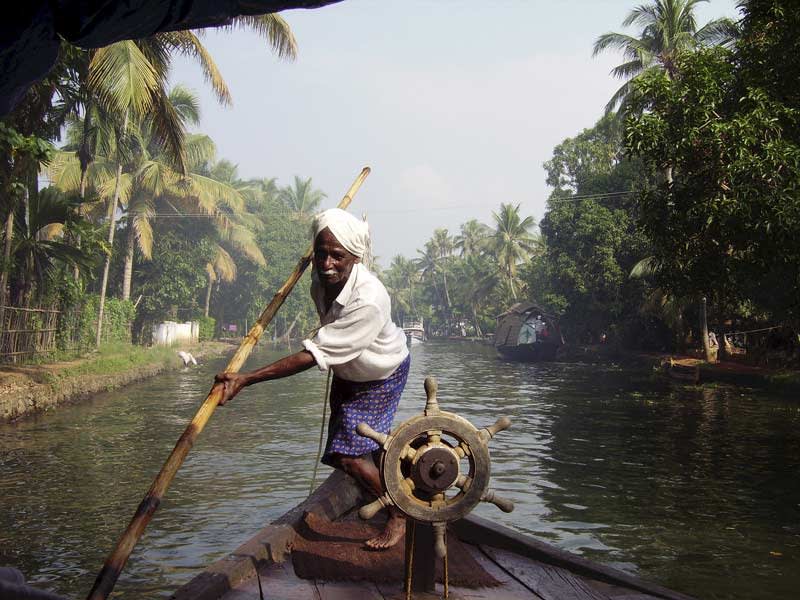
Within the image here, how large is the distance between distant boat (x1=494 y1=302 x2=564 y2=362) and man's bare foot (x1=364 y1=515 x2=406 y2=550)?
105 feet

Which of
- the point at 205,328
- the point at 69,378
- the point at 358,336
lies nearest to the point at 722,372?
the point at 69,378

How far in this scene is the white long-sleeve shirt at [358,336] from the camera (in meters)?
3.23

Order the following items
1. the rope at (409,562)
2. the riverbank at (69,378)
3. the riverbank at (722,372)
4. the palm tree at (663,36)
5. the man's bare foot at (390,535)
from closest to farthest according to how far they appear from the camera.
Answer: the rope at (409,562) < the man's bare foot at (390,535) < the riverbank at (69,378) < the riverbank at (722,372) < the palm tree at (663,36)

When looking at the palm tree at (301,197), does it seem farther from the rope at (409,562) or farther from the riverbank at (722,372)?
the rope at (409,562)

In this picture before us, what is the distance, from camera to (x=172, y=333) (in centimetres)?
3359

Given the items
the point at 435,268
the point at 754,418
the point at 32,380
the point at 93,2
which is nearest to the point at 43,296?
the point at 32,380

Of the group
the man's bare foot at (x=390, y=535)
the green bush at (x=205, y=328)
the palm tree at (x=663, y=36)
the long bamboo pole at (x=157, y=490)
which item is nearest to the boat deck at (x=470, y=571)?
the man's bare foot at (x=390, y=535)

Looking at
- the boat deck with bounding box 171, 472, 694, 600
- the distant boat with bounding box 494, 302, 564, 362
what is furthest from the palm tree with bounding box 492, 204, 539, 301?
the boat deck with bounding box 171, 472, 694, 600

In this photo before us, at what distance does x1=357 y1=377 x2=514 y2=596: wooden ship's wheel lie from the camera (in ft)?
9.51

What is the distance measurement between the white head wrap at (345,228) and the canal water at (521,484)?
127 inches

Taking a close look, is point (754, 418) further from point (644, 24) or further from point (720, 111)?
→ point (644, 24)

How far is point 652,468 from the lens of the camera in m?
9.56

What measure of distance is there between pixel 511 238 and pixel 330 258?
4723 cm

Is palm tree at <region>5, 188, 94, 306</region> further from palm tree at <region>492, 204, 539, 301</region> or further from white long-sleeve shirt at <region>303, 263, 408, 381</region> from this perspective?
palm tree at <region>492, 204, 539, 301</region>
